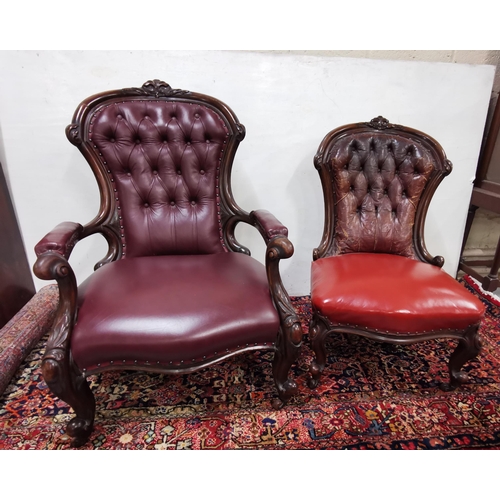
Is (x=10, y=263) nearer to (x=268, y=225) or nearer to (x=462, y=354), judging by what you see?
(x=268, y=225)

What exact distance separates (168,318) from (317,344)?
625 millimetres

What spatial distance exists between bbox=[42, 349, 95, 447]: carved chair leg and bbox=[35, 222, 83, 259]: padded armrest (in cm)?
31

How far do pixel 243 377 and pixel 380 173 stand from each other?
123 cm

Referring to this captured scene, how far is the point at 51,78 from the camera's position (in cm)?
152

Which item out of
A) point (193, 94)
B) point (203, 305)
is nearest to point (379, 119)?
point (193, 94)

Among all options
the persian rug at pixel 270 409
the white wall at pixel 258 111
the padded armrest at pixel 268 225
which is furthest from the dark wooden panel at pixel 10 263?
the padded armrest at pixel 268 225

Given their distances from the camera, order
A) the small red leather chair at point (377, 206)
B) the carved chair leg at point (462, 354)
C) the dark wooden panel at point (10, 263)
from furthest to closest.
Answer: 1. the dark wooden panel at point (10, 263)
2. the small red leather chair at point (377, 206)
3. the carved chair leg at point (462, 354)

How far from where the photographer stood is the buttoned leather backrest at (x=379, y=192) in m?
1.55

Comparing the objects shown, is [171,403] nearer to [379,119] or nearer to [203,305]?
[203,305]

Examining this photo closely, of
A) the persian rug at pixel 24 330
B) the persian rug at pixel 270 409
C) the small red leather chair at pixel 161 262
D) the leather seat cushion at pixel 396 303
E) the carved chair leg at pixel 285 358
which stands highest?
the small red leather chair at pixel 161 262

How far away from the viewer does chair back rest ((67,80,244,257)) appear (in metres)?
1.35

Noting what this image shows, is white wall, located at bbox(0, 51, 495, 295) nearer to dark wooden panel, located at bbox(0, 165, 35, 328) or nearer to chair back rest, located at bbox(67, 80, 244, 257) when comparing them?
dark wooden panel, located at bbox(0, 165, 35, 328)

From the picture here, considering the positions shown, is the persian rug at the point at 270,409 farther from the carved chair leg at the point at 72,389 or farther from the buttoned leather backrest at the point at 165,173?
the buttoned leather backrest at the point at 165,173

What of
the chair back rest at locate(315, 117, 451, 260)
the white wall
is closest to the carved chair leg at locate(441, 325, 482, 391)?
the chair back rest at locate(315, 117, 451, 260)
